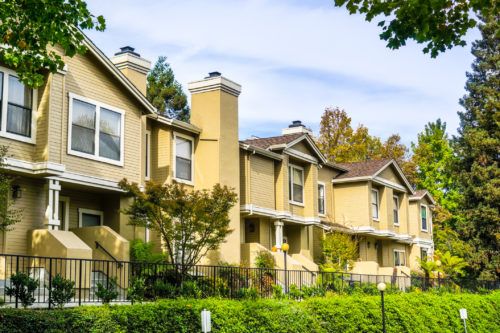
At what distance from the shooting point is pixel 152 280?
17.8 m

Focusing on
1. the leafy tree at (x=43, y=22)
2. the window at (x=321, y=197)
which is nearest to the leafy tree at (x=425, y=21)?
the leafy tree at (x=43, y=22)

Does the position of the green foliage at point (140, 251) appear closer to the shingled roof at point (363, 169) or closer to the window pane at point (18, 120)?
the window pane at point (18, 120)

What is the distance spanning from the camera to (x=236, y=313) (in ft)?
53.1

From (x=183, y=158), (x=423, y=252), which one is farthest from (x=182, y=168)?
(x=423, y=252)

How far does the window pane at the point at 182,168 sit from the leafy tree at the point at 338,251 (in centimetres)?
1052

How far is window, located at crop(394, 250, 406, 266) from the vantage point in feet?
147

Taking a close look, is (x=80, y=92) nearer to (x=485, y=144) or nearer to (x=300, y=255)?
(x=300, y=255)

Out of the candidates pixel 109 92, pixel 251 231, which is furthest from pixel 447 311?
pixel 109 92

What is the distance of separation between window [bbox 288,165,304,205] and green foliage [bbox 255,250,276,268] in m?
5.30

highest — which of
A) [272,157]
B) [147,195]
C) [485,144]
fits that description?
[485,144]

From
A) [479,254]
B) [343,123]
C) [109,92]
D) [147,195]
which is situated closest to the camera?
[147,195]

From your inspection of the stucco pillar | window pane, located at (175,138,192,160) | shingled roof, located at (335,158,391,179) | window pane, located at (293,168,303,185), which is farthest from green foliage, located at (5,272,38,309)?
shingled roof, located at (335,158,391,179)

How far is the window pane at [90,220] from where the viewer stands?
873 inches

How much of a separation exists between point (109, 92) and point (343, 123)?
37659 millimetres
